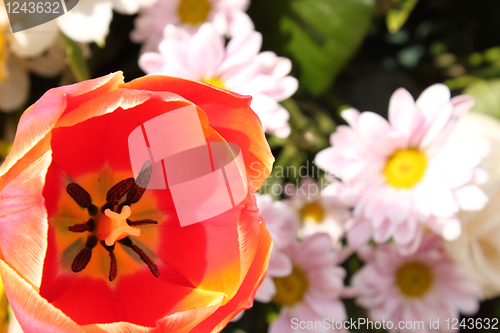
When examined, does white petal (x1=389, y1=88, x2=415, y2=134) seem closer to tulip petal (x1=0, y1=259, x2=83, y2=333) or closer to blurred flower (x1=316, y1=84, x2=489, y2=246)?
blurred flower (x1=316, y1=84, x2=489, y2=246)

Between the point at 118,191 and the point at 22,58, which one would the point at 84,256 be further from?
the point at 22,58

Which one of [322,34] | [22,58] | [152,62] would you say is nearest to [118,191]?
[152,62]

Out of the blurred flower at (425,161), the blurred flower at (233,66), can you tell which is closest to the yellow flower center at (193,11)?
the blurred flower at (233,66)

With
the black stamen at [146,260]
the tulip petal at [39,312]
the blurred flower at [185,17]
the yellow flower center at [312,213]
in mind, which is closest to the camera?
the tulip petal at [39,312]

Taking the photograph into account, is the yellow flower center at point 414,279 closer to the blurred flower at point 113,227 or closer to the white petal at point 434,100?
the white petal at point 434,100

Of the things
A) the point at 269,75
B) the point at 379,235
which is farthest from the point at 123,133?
the point at 379,235
